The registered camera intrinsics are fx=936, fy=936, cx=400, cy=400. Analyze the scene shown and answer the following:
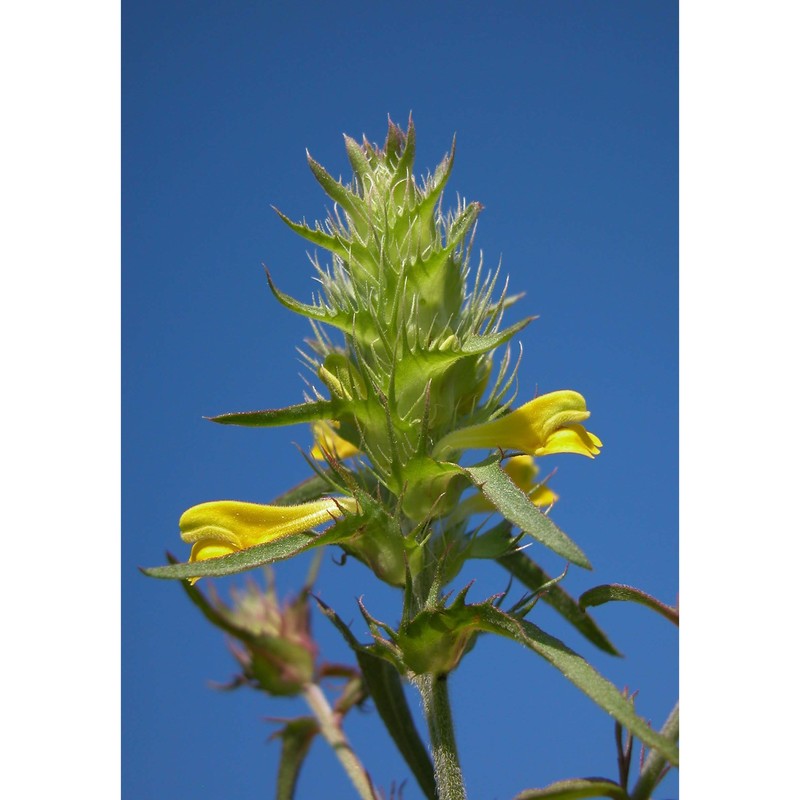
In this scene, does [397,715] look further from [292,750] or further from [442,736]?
[292,750]

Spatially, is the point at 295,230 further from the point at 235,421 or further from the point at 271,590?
the point at 271,590

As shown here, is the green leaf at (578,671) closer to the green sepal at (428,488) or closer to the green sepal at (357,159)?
the green sepal at (428,488)

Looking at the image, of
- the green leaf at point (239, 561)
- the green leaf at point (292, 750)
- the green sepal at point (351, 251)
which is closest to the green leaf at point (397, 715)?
the green leaf at point (239, 561)

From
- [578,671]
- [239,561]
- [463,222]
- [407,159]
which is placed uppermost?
[407,159]

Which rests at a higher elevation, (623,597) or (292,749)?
(623,597)

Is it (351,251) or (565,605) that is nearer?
(351,251)

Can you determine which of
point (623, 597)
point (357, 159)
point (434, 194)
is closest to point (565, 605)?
point (623, 597)

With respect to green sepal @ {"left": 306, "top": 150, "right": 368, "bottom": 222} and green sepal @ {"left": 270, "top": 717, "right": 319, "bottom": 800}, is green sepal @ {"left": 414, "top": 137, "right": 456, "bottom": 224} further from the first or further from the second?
green sepal @ {"left": 270, "top": 717, "right": 319, "bottom": 800}
